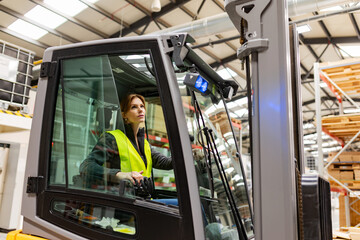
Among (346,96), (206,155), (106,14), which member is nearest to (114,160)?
(206,155)

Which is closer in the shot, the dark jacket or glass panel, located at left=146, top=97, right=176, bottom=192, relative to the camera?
the dark jacket

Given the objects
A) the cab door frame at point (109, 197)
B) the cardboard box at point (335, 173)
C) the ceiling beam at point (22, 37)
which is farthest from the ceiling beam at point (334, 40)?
the cab door frame at point (109, 197)

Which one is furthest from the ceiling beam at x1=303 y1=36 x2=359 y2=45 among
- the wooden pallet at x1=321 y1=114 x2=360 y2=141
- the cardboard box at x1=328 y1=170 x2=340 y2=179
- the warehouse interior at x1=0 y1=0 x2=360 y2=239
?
the cardboard box at x1=328 y1=170 x2=340 y2=179

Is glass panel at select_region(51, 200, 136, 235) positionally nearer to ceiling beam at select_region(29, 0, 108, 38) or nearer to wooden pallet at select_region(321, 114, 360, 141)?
wooden pallet at select_region(321, 114, 360, 141)

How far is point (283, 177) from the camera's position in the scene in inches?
58.0

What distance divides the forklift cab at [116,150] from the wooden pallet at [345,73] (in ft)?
15.7

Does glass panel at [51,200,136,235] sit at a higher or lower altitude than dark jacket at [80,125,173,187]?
lower

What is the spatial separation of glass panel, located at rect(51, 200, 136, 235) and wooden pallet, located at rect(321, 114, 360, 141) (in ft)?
18.7

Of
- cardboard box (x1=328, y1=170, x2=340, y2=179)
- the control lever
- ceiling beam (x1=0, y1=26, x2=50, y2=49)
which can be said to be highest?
ceiling beam (x1=0, y1=26, x2=50, y2=49)

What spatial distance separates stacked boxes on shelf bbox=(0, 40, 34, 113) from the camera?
16.5ft

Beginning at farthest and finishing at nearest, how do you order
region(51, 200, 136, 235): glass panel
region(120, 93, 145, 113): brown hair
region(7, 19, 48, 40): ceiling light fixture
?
region(7, 19, 48, 40): ceiling light fixture, region(120, 93, 145, 113): brown hair, region(51, 200, 136, 235): glass panel

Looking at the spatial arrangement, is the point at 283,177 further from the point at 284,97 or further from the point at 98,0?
the point at 98,0

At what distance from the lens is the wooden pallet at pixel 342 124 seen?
20.9 feet

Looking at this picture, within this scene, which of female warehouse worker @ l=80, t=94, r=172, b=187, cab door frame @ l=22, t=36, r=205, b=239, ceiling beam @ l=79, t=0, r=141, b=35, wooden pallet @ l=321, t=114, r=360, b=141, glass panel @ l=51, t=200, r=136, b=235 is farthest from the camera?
ceiling beam @ l=79, t=0, r=141, b=35
